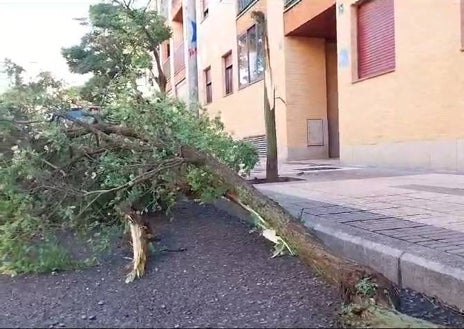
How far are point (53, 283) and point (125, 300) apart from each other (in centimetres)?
75

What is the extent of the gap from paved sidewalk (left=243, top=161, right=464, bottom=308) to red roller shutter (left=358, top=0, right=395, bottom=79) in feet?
13.5

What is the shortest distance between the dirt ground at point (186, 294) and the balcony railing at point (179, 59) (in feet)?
82.4

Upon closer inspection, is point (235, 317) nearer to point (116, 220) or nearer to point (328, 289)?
point (328, 289)

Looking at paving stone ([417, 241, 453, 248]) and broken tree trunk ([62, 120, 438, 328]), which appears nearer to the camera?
broken tree trunk ([62, 120, 438, 328])

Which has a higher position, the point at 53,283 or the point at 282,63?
the point at 282,63

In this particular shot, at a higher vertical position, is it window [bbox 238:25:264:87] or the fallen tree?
window [bbox 238:25:264:87]

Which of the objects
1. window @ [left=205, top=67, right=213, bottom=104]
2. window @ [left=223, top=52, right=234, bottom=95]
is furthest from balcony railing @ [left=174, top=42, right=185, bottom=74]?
window @ [left=223, top=52, right=234, bottom=95]

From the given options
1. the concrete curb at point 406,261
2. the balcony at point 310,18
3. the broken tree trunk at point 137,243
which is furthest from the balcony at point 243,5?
the concrete curb at point 406,261

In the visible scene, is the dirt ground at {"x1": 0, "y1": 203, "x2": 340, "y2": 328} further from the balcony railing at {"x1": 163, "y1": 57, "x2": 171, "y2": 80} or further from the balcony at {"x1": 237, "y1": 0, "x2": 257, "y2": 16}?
the balcony railing at {"x1": 163, "y1": 57, "x2": 171, "y2": 80}

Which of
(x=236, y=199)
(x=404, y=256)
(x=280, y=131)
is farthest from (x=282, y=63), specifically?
(x=404, y=256)

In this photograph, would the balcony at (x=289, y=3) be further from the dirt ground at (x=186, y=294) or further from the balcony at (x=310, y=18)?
the dirt ground at (x=186, y=294)

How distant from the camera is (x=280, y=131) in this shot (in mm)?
16062

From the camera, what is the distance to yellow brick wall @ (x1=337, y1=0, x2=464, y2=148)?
359 inches

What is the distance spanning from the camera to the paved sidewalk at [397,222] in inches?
124
